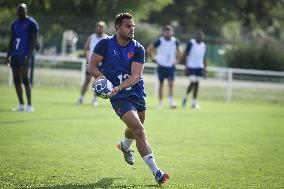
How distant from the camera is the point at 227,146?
42.6ft

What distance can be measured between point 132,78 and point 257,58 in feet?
117

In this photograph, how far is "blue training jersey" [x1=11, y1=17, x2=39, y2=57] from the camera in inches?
667

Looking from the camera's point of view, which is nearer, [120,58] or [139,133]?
[139,133]

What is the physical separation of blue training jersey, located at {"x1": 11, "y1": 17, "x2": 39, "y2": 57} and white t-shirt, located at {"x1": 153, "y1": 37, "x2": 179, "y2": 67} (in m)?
6.01

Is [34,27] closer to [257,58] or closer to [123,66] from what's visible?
[123,66]

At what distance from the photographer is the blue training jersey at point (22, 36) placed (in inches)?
667

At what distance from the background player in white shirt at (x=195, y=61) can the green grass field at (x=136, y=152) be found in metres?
3.25

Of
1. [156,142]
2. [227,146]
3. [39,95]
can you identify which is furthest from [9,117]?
[39,95]

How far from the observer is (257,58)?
43719mm

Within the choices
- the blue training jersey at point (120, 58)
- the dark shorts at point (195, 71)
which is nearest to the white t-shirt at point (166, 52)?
the dark shorts at point (195, 71)

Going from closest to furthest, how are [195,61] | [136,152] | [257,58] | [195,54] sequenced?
[136,152]
[195,54]
[195,61]
[257,58]

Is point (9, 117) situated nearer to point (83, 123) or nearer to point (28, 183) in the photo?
point (83, 123)

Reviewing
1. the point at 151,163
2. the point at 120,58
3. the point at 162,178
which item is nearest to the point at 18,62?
the point at 120,58

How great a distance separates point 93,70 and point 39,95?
1545 cm
